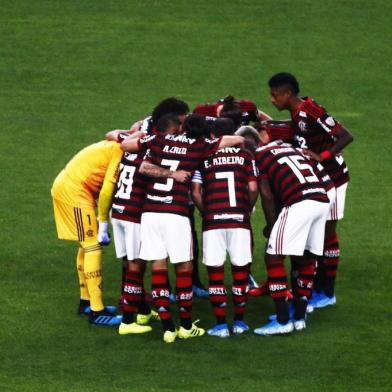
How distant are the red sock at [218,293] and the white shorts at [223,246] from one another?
8 cm

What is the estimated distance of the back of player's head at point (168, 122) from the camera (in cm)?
1216

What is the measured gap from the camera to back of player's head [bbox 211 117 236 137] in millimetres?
12531

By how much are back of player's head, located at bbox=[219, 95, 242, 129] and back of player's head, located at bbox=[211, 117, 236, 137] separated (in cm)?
66

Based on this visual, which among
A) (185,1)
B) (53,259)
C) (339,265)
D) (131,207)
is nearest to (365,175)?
(339,265)

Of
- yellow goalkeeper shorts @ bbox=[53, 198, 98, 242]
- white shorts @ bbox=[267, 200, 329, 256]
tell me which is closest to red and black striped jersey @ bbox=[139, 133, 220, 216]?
yellow goalkeeper shorts @ bbox=[53, 198, 98, 242]

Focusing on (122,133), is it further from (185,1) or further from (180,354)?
(185,1)

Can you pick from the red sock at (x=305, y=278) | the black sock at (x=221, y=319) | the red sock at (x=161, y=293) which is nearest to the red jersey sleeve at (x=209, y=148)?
the red sock at (x=161, y=293)

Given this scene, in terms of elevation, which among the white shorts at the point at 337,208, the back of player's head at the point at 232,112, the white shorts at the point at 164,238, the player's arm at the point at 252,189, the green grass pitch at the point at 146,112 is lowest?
the green grass pitch at the point at 146,112

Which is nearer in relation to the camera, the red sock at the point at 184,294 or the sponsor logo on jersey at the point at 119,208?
the red sock at the point at 184,294

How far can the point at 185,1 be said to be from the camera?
988 inches

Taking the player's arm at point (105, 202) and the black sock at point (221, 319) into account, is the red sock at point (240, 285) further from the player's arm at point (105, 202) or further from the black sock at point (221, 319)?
the player's arm at point (105, 202)

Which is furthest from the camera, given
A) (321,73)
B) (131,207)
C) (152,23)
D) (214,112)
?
(152,23)

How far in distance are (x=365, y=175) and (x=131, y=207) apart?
6538mm

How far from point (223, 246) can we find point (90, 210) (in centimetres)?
146
